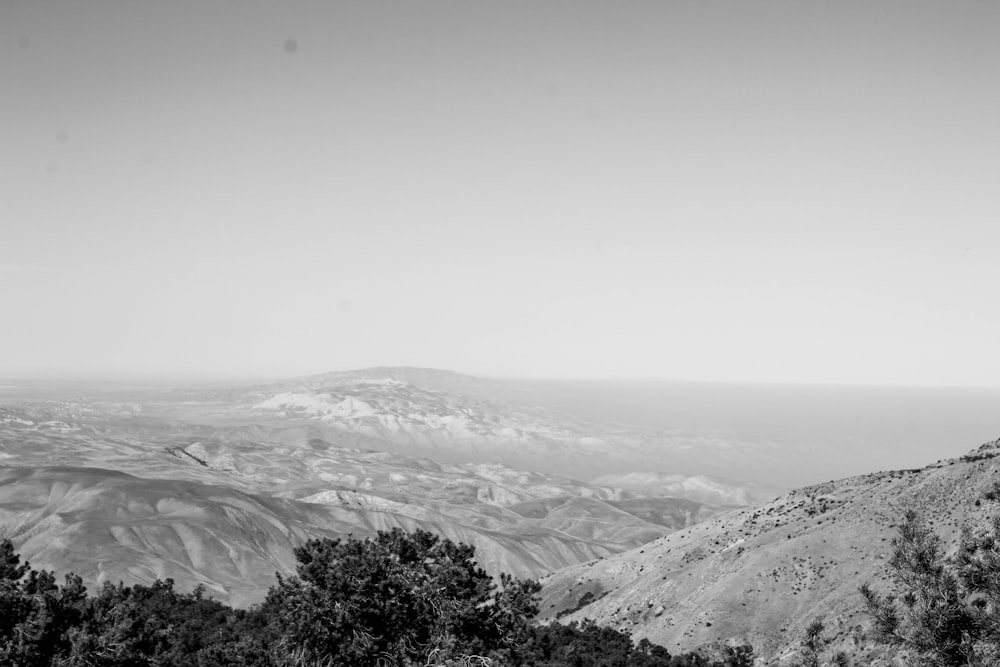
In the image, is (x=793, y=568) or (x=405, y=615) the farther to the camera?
(x=793, y=568)

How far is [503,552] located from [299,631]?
155 metres

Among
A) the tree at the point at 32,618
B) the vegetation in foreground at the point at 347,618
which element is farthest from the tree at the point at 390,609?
the tree at the point at 32,618

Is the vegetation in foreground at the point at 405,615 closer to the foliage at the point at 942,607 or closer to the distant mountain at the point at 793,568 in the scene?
the foliage at the point at 942,607

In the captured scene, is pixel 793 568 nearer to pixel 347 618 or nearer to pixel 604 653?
pixel 604 653

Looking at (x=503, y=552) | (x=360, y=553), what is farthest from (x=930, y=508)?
(x=503, y=552)

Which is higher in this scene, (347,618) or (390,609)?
(347,618)

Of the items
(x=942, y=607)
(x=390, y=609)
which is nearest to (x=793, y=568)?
(x=390, y=609)

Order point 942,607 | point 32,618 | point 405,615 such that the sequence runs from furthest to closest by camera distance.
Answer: point 32,618 < point 405,615 < point 942,607

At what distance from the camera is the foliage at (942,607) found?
13688mm

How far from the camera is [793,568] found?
55.0m

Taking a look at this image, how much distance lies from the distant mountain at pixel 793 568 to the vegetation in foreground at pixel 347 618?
2334cm

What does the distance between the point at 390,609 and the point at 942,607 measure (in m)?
14.1

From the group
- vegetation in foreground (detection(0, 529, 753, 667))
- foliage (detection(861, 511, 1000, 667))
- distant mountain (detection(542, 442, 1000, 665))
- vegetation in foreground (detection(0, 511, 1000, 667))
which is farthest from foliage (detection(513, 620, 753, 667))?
foliage (detection(861, 511, 1000, 667))

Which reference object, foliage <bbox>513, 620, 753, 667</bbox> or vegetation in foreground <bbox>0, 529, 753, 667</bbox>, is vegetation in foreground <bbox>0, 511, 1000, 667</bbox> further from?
foliage <bbox>513, 620, 753, 667</bbox>
